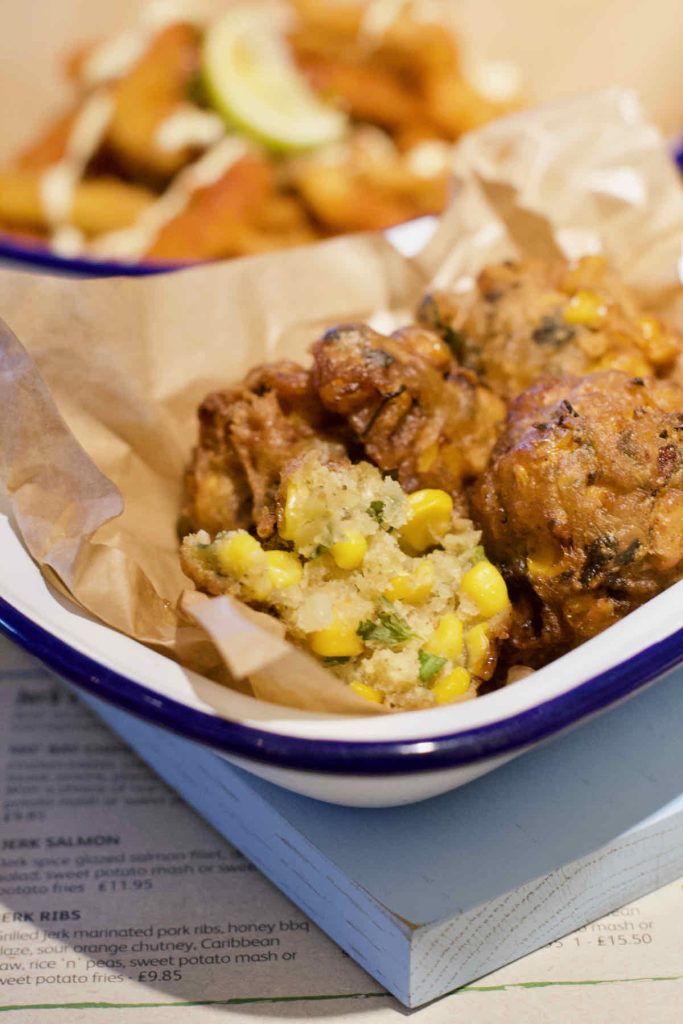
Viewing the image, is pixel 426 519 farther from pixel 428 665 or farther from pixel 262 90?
pixel 262 90

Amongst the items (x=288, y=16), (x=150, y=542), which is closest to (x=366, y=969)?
(x=150, y=542)

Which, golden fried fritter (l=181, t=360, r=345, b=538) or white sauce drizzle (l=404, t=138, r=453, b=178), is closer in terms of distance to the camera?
golden fried fritter (l=181, t=360, r=345, b=538)

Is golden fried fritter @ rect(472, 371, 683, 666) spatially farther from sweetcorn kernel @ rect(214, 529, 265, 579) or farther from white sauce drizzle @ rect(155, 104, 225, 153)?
white sauce drizzle @ rect(155, 104, 225, 153)

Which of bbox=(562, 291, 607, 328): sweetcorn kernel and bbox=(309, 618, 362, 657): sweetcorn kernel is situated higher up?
bbox=(562, 291, 607, 328): sweetcorn kernel

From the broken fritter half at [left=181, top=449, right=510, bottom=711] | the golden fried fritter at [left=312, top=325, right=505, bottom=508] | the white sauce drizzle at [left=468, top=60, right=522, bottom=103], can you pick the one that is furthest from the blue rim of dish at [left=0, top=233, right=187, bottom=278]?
the white sauce drizzle at [left=468, top=60, right=522, bottom=103]

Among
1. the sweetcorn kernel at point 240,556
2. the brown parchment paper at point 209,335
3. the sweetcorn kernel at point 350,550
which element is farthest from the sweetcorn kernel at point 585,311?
the sweetcorn kernel at point 240,556

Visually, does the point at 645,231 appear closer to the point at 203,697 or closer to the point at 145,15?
the point at 203,697
